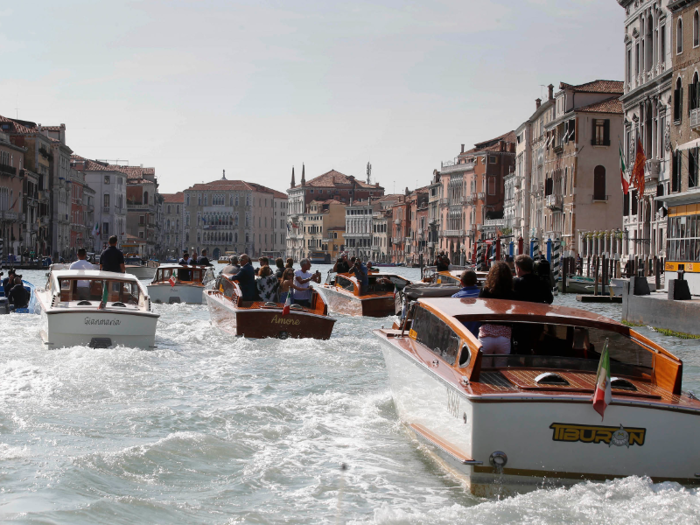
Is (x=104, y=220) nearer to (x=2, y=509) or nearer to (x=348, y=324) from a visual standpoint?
(x=348, y=324)

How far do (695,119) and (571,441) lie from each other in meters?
23.4

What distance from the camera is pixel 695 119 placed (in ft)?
90.3

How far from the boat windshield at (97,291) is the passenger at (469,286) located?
690 centimetres

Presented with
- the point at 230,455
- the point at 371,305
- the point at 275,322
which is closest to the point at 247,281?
the point at 275,322

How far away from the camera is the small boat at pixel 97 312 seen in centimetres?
1395

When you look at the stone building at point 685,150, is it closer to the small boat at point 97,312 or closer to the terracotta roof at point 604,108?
the small boat at point 97,312

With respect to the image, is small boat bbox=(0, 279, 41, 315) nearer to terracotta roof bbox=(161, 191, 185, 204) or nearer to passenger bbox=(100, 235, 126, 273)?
passenger bbox=(100, 235, 126, 273)

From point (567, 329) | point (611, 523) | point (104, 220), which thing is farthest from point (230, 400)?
point (104, 220)

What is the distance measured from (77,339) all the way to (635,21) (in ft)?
106

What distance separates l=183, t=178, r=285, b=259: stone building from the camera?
149250mm

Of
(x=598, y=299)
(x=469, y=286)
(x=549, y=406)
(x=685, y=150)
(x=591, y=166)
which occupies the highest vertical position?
(x=591, y=166)

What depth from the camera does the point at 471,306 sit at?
807cm

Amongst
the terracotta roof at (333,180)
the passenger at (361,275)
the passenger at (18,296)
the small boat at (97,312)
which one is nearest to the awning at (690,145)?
the passenger at (361,275)

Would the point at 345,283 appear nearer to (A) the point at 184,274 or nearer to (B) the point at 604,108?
(A) the point at 184,274
